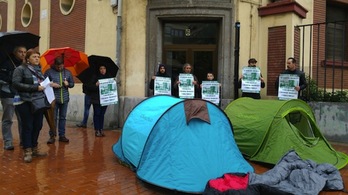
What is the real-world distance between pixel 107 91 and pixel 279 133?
4.17 meters

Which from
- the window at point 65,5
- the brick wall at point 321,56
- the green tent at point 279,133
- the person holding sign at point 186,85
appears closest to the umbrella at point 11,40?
the person holding sign at point 186,85

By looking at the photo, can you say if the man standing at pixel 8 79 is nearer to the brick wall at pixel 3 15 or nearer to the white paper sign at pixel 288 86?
the white paper sign at pixel 288 86

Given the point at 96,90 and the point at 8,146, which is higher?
the point at 96,90

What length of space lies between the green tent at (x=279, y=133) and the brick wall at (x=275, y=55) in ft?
9.96

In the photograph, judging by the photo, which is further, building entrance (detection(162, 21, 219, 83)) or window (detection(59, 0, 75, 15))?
window (detection(59, 0, 75, 15))

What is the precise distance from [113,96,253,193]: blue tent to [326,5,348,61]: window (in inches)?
312

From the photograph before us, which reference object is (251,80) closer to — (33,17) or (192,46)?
(192,46)

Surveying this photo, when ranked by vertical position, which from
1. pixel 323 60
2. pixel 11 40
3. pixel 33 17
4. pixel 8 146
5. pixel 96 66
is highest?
pixel 33 17

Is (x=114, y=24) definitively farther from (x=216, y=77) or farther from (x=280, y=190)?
(x=280, y=190)

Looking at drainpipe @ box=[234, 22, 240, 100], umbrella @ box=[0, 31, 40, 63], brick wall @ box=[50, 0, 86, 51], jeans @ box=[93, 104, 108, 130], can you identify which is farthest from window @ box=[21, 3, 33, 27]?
drainpipe @ box=[234, 22, 240, 100]

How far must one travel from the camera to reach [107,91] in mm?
8641

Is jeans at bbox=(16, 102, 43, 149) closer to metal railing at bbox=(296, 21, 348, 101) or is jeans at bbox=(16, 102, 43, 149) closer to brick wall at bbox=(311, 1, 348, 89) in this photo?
metal railing at bbox=(296, 21, 348, 101)

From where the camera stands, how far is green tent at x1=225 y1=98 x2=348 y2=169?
6172 millimetres

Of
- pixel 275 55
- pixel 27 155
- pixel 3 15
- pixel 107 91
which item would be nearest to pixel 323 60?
pixel 275 55
